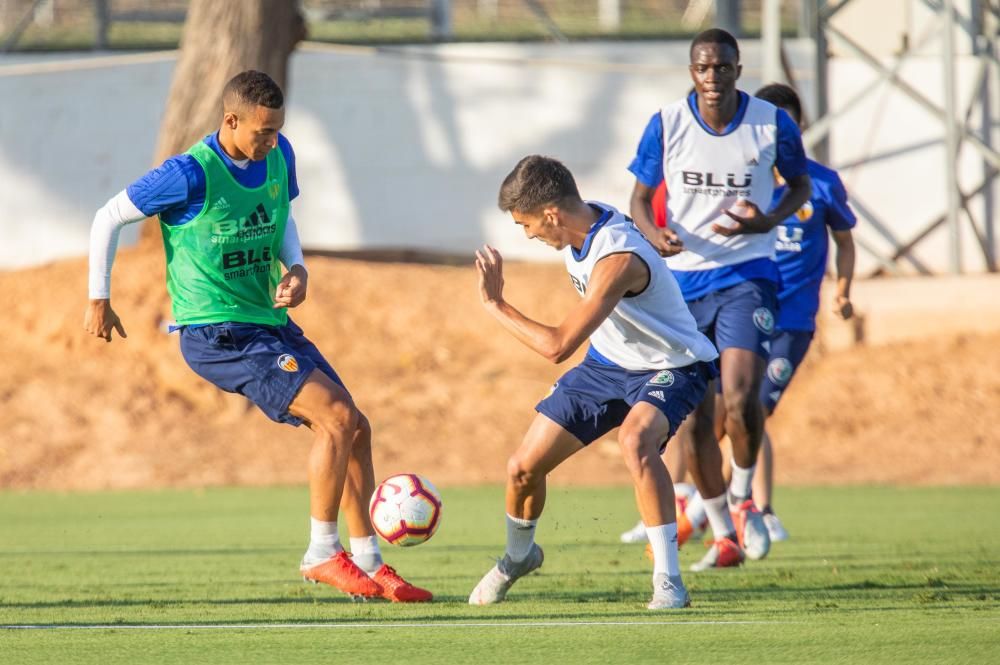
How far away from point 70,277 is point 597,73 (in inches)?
252

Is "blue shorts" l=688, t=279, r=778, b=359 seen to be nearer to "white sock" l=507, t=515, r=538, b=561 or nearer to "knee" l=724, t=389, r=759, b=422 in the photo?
"knee" l=724, t=389, r=759, b=422

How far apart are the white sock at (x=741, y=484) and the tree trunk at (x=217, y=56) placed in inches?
391

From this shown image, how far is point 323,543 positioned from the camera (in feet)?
24.0

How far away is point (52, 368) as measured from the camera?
17.7 meters

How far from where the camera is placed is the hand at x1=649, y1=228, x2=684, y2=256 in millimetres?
8141

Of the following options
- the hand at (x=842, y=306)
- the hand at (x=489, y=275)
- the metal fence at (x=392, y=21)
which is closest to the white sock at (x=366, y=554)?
the hand at (x=489, y=275)

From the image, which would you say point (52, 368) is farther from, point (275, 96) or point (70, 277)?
point (275, 96)

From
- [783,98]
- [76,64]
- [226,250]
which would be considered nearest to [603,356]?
[226,250]

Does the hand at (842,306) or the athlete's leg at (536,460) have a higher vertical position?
the athlete's leg at (536,460)

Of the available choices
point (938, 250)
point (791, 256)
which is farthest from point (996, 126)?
point (791, 256)

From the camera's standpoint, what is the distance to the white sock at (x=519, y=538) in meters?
7.04

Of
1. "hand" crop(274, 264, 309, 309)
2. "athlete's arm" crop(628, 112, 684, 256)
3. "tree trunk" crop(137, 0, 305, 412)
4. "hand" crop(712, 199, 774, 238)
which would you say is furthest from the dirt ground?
"hand" crop(274, 264, 309, 309)

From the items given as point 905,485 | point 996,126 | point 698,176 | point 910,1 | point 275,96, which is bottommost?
point 905,485

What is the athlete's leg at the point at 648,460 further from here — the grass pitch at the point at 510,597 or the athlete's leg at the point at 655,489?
the grass pitch at the point at 510,597
